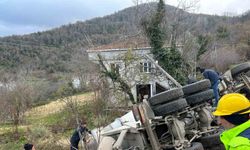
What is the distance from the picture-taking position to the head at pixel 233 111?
3078 millimetres

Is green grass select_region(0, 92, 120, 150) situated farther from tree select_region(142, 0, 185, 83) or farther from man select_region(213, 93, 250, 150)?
man select_region(213, 93, 250, 150)

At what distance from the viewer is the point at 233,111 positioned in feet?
10.2

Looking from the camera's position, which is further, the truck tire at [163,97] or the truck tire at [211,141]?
the truck tire at [211,141]

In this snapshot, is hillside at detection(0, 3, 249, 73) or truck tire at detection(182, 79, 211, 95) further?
hillside at detection(0, 3, 249, 73)

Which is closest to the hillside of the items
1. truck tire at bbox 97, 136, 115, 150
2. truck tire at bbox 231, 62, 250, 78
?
truck tire at bbox 231, 62, 250, 78

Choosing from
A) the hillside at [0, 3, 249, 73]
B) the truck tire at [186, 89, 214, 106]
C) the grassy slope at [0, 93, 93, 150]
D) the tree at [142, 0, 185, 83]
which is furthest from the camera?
the hillside at [0, 3, 249, 73]

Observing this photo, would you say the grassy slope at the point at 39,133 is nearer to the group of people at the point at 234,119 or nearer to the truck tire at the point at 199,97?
the truck tire at the point at 199,97

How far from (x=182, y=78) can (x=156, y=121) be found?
1549cm

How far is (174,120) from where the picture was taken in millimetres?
7094

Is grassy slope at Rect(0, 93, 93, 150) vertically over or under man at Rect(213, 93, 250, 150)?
under

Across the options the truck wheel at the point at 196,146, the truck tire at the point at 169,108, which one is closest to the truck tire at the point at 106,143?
the truck tire at the point at 169,108

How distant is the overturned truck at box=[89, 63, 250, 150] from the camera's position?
693 centimetres

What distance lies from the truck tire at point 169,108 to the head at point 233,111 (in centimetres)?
372

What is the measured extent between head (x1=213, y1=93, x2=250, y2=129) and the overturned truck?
3710 mm
